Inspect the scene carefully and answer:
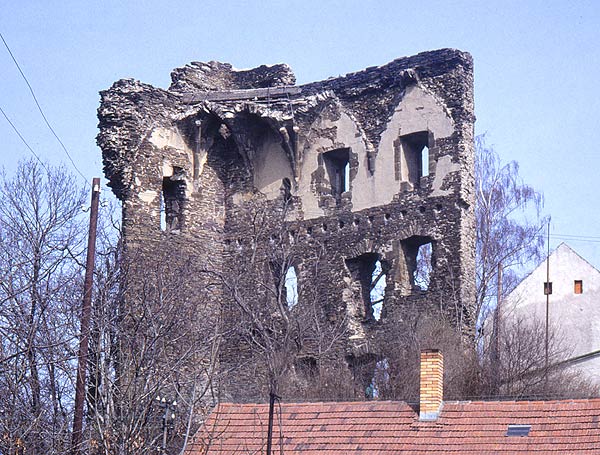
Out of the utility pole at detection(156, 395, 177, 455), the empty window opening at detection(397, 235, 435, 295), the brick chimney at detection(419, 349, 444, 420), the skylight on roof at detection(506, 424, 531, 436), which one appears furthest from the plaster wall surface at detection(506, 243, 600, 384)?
the skylight on roof at detection(506, 424, 531, 436)

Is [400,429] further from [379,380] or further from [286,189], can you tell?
[286,189]

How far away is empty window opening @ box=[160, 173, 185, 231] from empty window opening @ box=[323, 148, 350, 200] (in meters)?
3.27

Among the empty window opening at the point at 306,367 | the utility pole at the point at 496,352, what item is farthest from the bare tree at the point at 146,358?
the utility pole at the point at 496,352

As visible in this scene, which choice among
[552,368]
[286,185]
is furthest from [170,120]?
[552,368]

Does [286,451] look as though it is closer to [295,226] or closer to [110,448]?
[110,448]

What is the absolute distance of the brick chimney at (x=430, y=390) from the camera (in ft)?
55.9

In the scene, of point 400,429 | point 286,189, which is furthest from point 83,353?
point 286,189

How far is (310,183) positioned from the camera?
27.1 metres

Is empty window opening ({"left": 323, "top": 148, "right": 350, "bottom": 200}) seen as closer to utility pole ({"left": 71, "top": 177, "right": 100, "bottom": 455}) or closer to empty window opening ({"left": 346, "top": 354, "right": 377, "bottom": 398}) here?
empty window opening ({"left": 346, "top": 354, "right": 377, "bottom": 398})

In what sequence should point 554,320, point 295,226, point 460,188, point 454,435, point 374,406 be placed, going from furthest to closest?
1. point 554,320
2. point 295,226
3. point 460,188
4. point 374,406
5. point 454,435

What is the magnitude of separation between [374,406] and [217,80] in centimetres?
1306

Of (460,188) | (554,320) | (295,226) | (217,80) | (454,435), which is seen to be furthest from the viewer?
(554,320)

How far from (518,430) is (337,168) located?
1186 centimetres

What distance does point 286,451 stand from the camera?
17094 mm
